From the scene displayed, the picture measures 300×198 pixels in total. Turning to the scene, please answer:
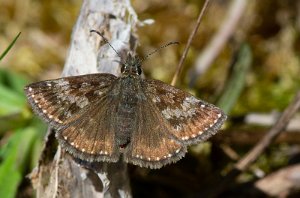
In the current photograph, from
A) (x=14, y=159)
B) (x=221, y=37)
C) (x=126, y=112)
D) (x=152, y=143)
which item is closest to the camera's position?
(x=152, y=143)

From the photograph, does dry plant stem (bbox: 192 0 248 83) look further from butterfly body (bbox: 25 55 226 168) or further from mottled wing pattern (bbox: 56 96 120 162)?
mottled wing pattern (bbox: 56 96 120 162)

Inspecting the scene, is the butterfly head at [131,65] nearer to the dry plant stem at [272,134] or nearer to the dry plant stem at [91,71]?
the dry plant stem at [91,71]

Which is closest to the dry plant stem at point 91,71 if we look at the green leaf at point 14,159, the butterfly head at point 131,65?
the butterfly head at point 131,65

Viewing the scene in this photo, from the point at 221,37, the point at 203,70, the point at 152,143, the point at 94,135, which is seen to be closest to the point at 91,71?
the point at 94,135

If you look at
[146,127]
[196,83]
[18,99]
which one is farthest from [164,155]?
[196,83]

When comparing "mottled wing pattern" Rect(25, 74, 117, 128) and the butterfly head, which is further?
the butterfly head

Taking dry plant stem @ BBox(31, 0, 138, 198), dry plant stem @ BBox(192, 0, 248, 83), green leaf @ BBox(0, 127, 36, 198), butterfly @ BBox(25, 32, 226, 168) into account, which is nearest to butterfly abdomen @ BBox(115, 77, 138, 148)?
butterfly @ BBox(25, 32, 226, 168)

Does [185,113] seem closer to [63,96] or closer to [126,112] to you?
[126,112]
